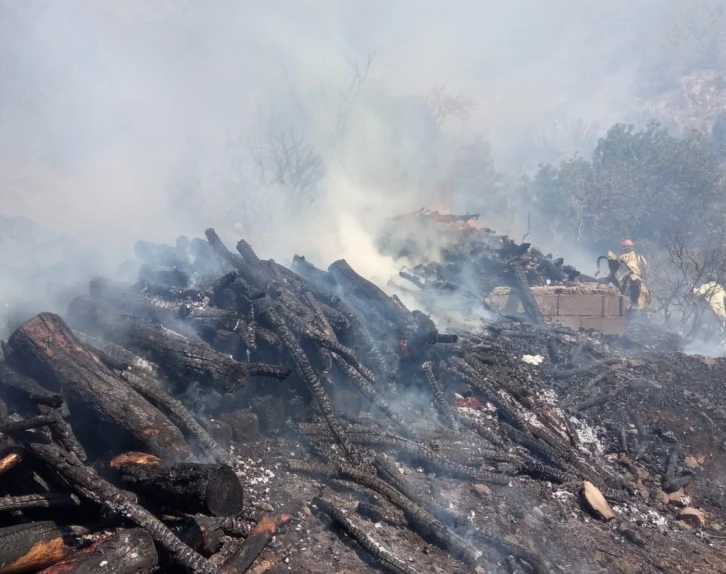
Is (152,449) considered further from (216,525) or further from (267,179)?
(267,179)

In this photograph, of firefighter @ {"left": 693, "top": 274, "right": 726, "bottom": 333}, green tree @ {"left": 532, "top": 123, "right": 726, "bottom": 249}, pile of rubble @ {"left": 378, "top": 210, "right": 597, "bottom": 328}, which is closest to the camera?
pile of rubble @ {"left": 378, "top": 210, "right": 597, "bottom": 328}

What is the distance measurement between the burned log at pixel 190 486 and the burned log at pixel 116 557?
37 centimetres

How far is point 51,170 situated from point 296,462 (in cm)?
2411

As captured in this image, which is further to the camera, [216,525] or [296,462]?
[296,462]

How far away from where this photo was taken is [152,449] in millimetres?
4605

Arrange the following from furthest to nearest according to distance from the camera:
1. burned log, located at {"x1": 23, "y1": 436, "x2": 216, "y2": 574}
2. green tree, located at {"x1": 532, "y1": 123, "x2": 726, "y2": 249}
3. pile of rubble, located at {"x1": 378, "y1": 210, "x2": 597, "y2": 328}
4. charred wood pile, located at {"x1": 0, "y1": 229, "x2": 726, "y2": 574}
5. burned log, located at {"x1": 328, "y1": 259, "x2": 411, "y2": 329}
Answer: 1. green tree, located at {"x1": 532, "y1": 123, "x2": 726, "y2": 249}
2. pile of rubble, located at {"x1": 378, "y1": 210, "x2": 597, "y2": 328}
3. burned log, located at {"x1": 328, "y1": 259, "x2": 411, "y2": 329}
4. charred wood pile, located at {"x1": 0, "y1": 229, "x2": 726, "y2": 574}
5. burned log, located at {"x1": 23, "y1": 436, "x2": 216, "y2": 574}

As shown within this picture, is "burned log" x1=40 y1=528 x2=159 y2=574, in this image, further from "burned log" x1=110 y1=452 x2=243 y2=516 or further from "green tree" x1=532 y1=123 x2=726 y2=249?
"green tree" x1=532 y1=123 x2=726 y2=249

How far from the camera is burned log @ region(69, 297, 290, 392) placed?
564cm

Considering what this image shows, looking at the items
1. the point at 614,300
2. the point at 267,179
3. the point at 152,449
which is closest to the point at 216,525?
the point at 152,449

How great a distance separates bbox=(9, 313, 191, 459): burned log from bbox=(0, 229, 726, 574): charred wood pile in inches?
0.8

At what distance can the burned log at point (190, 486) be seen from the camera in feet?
12.7

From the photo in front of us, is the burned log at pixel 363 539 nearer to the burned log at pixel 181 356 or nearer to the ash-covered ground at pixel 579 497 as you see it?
the ash-covered ground at pixel 579 497

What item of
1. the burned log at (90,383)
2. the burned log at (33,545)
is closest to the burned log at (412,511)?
the burned log at (90,383)

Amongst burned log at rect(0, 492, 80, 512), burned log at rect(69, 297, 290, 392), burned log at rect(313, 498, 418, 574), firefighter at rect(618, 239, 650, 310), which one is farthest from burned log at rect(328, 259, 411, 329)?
firefighter at rect(618, 239, 650, 310)
